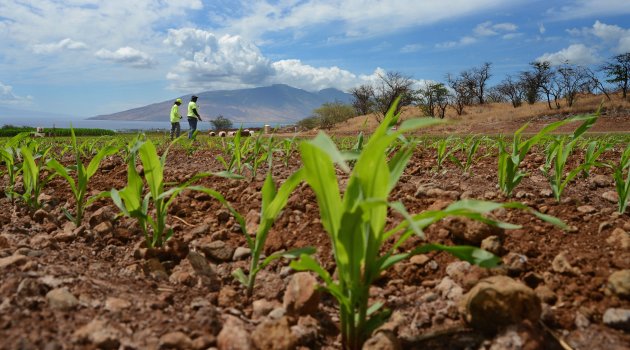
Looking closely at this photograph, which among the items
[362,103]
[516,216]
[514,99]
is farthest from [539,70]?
[516,216]

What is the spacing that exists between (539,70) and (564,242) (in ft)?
162

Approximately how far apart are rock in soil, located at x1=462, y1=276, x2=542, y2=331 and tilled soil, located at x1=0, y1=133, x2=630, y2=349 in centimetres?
3

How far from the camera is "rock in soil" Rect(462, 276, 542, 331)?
116 centimetres

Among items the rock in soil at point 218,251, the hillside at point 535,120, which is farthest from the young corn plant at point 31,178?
the hillside at point 535,120

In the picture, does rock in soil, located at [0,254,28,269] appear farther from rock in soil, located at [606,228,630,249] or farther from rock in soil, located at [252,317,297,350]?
rock in soil, located at [606,228,630,249]

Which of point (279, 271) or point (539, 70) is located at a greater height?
point (539, 70)

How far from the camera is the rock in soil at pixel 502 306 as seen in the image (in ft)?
3.80

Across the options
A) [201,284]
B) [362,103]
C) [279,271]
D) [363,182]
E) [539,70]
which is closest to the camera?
[363,182]

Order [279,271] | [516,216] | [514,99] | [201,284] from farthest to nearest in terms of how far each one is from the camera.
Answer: [514,99]
[516,216]
[279,271]
[201,284]

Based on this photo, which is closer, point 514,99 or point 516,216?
point 516,216

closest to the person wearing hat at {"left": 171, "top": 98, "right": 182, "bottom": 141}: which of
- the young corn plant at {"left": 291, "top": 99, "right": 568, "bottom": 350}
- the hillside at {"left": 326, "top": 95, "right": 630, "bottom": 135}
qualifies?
the young corn plant at {"left": 291, "top": 99, "right": 568, "bottom": 350}

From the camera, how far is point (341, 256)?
116cm

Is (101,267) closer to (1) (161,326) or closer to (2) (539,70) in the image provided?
(1) (161,326)

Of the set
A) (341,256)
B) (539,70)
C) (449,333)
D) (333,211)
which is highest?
(539,70)
